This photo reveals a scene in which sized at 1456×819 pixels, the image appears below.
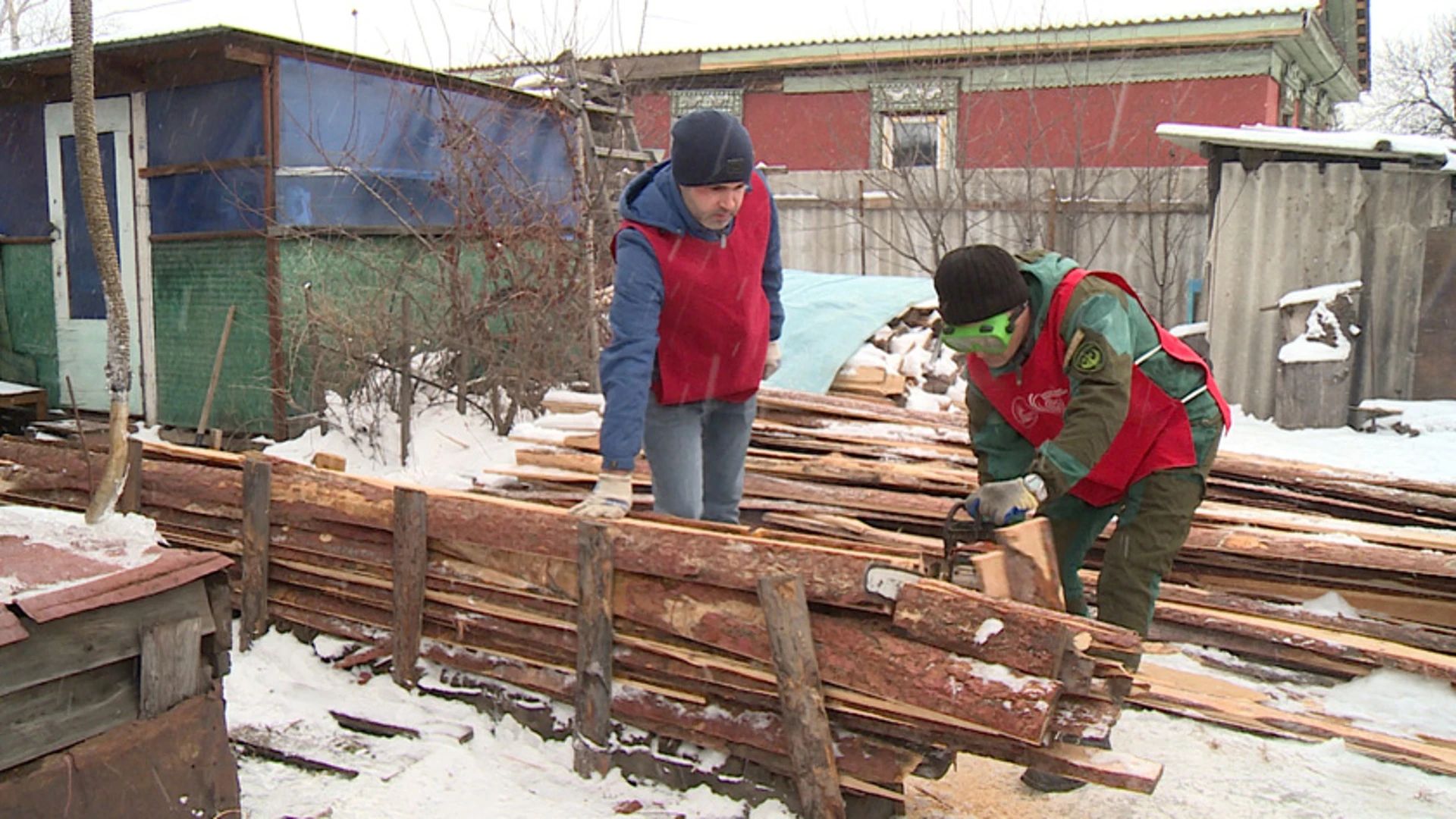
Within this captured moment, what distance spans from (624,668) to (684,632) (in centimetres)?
31

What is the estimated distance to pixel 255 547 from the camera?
14.0ft

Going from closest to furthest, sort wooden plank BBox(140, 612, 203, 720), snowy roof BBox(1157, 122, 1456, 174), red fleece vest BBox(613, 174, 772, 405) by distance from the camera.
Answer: wooden plank BBox(140, 612, 203, 720)
red fleece vest BBox(613, 174, 772, 405)
snowy roof BBox(1157, 122, 1456, 174)

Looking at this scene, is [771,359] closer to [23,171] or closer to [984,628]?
[984,628]

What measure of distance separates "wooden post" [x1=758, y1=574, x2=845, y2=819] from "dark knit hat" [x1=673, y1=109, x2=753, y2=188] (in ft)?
4.10

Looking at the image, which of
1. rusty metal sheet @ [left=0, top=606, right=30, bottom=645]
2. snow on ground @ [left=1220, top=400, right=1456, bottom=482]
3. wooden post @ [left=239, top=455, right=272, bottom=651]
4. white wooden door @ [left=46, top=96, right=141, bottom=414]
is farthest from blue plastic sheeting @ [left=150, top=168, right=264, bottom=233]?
snow on ground @ [left=1220, top=400, right=1456, bottom=482]

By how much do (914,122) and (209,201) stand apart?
10.1 m

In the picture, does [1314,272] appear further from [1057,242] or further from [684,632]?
[684,632]

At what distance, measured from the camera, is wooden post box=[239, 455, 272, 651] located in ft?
13.9

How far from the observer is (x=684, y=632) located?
327cm

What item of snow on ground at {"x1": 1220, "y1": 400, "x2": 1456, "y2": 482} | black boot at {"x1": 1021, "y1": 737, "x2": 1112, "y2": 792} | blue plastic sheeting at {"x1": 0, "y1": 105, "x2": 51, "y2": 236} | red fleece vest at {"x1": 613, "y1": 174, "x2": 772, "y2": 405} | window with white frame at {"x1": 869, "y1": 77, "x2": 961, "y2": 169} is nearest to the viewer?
black boot at {"x1": 1021, "y1": 737, "x2": 1112, "y2": 792}

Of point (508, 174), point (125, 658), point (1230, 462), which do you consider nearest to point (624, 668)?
point (125, 658)

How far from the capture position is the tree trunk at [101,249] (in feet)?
10.6

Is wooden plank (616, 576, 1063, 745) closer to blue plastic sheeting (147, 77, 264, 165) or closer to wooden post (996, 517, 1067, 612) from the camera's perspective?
wooden post (996, 517, 1067, 612)

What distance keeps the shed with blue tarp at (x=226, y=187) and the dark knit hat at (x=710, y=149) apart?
16.9ft
